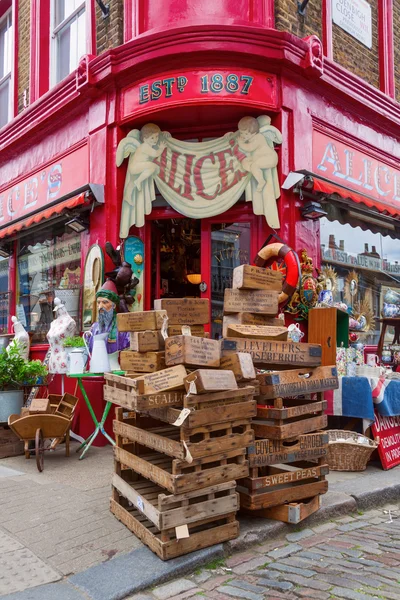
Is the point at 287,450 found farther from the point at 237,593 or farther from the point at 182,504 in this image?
the point at 237,593

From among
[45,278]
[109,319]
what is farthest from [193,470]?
[45,278]

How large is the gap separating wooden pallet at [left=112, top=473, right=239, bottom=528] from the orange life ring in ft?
11.2

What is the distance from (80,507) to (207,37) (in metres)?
5.71

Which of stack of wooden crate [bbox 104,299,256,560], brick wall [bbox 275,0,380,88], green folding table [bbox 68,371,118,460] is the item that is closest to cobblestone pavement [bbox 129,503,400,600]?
stack of wooden crate [bbox 104,299,256,560]

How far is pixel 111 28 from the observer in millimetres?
7973

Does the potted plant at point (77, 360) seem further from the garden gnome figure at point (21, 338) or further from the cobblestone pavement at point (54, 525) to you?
the garden gnome figure at point (21, 338)

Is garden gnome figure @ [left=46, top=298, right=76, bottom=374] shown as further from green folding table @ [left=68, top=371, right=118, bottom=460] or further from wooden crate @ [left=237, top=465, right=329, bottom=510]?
wooden crate @ [left=237, top=465, right=329, bottom=510]

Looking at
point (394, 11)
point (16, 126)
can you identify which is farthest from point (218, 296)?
point (394, 11)

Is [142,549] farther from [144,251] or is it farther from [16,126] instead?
[16,126]

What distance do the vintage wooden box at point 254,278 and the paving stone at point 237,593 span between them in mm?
2070

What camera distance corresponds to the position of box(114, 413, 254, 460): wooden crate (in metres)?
3.36

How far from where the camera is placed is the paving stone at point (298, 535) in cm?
384

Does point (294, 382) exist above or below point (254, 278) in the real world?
below

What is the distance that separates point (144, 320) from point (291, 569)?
6.29 ft
